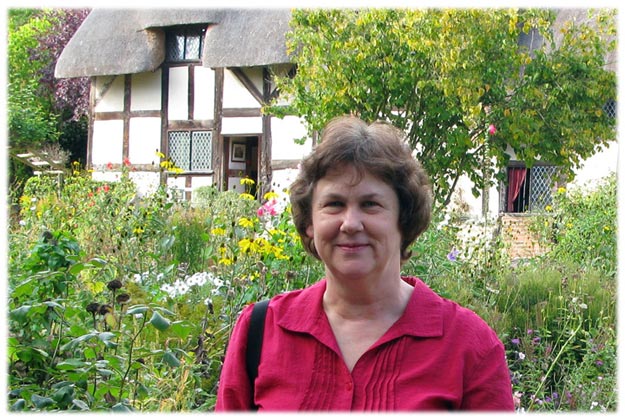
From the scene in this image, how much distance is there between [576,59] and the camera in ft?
29.7

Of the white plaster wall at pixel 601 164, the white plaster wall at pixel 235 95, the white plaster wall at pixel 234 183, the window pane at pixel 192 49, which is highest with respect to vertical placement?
the window pane at pixel 192 49

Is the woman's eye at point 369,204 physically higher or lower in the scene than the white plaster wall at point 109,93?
lower

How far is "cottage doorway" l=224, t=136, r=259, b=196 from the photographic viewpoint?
53.4ft

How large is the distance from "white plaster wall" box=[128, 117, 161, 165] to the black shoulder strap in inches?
574

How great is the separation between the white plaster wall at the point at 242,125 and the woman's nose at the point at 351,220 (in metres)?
13.4

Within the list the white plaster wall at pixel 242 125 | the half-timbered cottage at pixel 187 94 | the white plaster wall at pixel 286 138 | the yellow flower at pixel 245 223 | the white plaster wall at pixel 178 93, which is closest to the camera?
the yellow flower at pixel 245 223

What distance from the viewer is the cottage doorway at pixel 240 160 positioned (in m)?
→ 16.3

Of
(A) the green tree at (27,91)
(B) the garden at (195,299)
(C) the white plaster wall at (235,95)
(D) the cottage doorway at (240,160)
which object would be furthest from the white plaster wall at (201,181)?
(B) the garden at (195,299)

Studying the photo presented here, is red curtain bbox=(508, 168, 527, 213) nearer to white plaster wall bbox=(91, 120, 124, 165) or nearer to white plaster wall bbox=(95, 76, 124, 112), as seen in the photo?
white plaster wall bbox=(91, 120, 124, 165)

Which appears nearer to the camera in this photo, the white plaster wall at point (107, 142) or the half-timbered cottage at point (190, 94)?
the half-timbered cottage at point (190, 94)

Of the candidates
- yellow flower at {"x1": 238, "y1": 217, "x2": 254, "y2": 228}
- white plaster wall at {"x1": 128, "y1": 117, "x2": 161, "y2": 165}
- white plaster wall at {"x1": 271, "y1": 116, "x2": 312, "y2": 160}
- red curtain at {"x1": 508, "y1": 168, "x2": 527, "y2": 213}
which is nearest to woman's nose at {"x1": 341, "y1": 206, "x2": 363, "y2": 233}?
yellow flower at {"x1": 238, "y1": 217, "x2": 254, "y2": 228}

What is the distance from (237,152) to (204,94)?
1.30 meters

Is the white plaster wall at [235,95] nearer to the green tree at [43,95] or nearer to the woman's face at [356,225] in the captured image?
the green tree at [43,95]

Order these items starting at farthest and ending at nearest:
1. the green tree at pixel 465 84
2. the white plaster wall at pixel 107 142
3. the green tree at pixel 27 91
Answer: the green tree at pixel 27 91 → the white plaster wall at pixel 107 142 → the green tree at pixel 465 84
